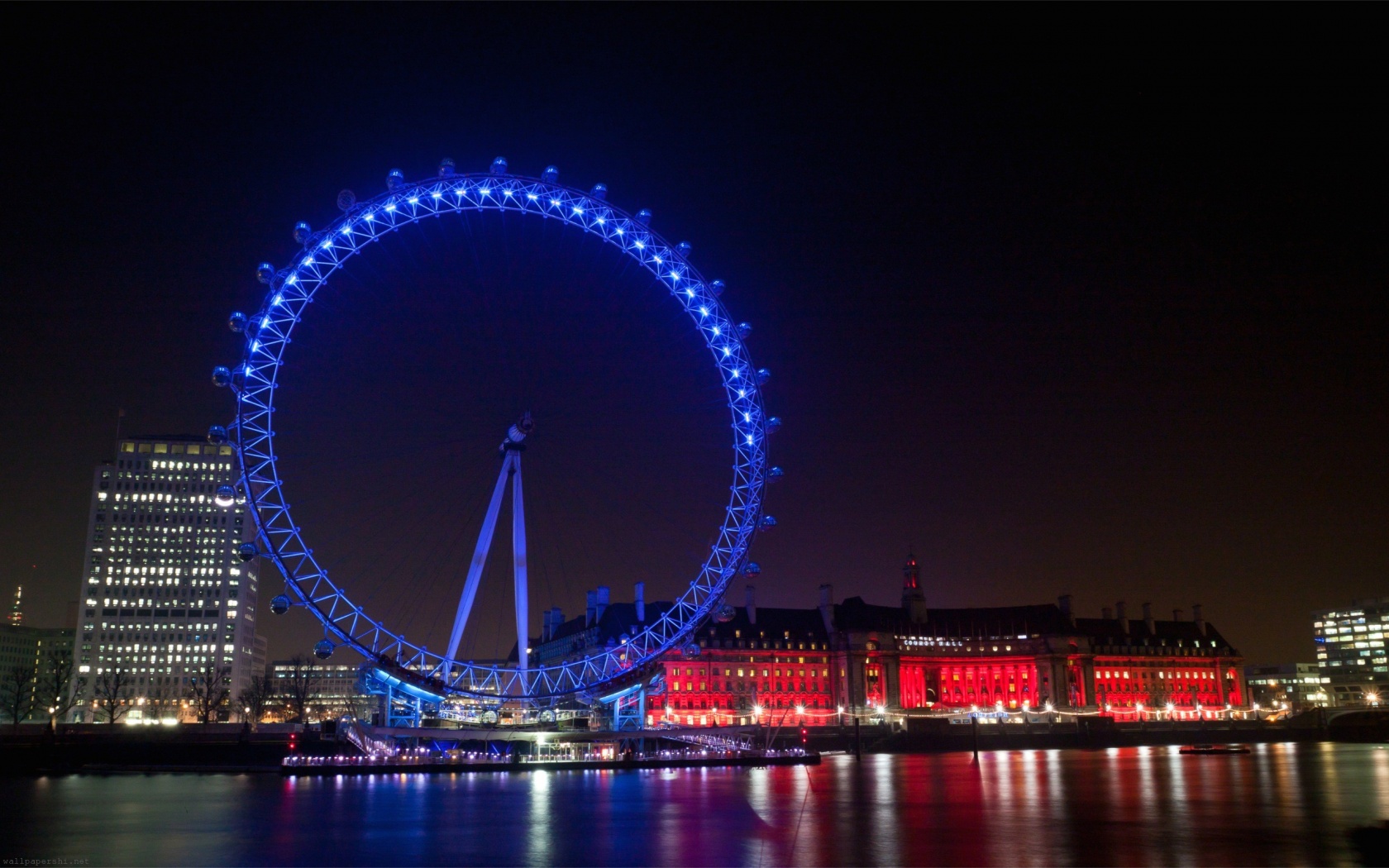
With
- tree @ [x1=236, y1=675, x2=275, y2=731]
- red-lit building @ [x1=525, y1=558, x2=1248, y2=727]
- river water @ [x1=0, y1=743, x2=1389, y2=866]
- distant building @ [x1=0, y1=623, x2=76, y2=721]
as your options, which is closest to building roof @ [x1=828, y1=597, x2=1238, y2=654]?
red-lit building @ [x1=525, y1=558, x2=1248, y2=727]

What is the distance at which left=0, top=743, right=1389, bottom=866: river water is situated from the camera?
26.4 metres

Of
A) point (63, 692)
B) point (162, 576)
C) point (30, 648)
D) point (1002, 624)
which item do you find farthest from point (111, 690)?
point (1002, 624)

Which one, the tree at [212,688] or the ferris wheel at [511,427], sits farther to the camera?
the tree at [212,688]

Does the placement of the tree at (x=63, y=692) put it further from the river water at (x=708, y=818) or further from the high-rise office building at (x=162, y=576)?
the river water at (x=708, y=818)

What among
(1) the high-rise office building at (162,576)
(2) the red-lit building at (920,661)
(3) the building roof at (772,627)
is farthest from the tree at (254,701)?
(3) the building roof at (772,627)

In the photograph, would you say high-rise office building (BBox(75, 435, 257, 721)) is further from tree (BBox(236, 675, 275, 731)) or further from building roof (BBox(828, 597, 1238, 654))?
building roof (BBox(828, 597, 1238, 654))

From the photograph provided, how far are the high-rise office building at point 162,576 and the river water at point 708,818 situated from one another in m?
90.1

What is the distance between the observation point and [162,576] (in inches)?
5699

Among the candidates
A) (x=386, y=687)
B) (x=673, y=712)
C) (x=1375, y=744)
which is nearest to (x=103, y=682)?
(x=673, y=712)

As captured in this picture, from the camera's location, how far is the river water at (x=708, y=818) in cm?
2638

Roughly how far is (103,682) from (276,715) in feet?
91.5

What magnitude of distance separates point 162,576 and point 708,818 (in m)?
130

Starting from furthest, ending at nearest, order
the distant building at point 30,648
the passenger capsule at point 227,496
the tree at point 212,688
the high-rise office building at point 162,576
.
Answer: the distant building at point 30,648 < the high-rise office building at point 162,576 < the tree at point 212,688 < the passenger capsule at point 227,496

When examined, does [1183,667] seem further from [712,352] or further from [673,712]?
[712,352]
